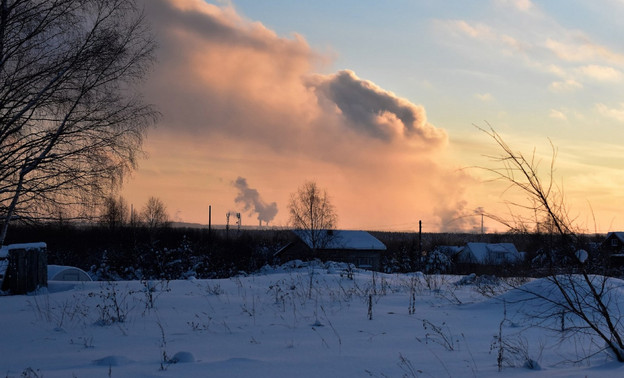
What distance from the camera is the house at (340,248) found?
46.8 meters

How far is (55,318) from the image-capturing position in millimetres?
8336

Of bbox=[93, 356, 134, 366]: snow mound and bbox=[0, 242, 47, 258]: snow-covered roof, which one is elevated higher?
bbox=[0, 242, 47, 258]: snow-covered roof

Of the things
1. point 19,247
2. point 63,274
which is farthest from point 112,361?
point 63,274

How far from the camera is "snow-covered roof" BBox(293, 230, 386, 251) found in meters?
47.3

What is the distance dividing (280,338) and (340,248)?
4042 centimetres

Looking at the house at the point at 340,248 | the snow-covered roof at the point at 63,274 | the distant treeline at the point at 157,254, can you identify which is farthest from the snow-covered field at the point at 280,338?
the house at the point at 340,248

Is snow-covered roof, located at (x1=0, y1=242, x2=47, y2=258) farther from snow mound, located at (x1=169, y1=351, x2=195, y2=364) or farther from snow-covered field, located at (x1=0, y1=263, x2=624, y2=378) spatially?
snow mound, located at (x1=169, y1=351, x2=195, y2=364)

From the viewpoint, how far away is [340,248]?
47062 millimetres

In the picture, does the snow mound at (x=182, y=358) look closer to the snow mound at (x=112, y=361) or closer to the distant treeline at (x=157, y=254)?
the snow mound at (x=112, y=361)

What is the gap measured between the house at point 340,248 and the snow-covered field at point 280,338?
116ft

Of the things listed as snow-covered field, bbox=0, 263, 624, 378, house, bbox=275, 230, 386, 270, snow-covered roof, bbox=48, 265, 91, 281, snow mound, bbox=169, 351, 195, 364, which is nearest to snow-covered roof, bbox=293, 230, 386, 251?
house, bbox=275, 230, 386, 270

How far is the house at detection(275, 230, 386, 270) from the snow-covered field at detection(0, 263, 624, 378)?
35.3 m

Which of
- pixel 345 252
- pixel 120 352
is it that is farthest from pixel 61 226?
pixel 345 252

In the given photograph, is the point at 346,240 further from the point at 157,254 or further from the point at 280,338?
the point at 280,338
